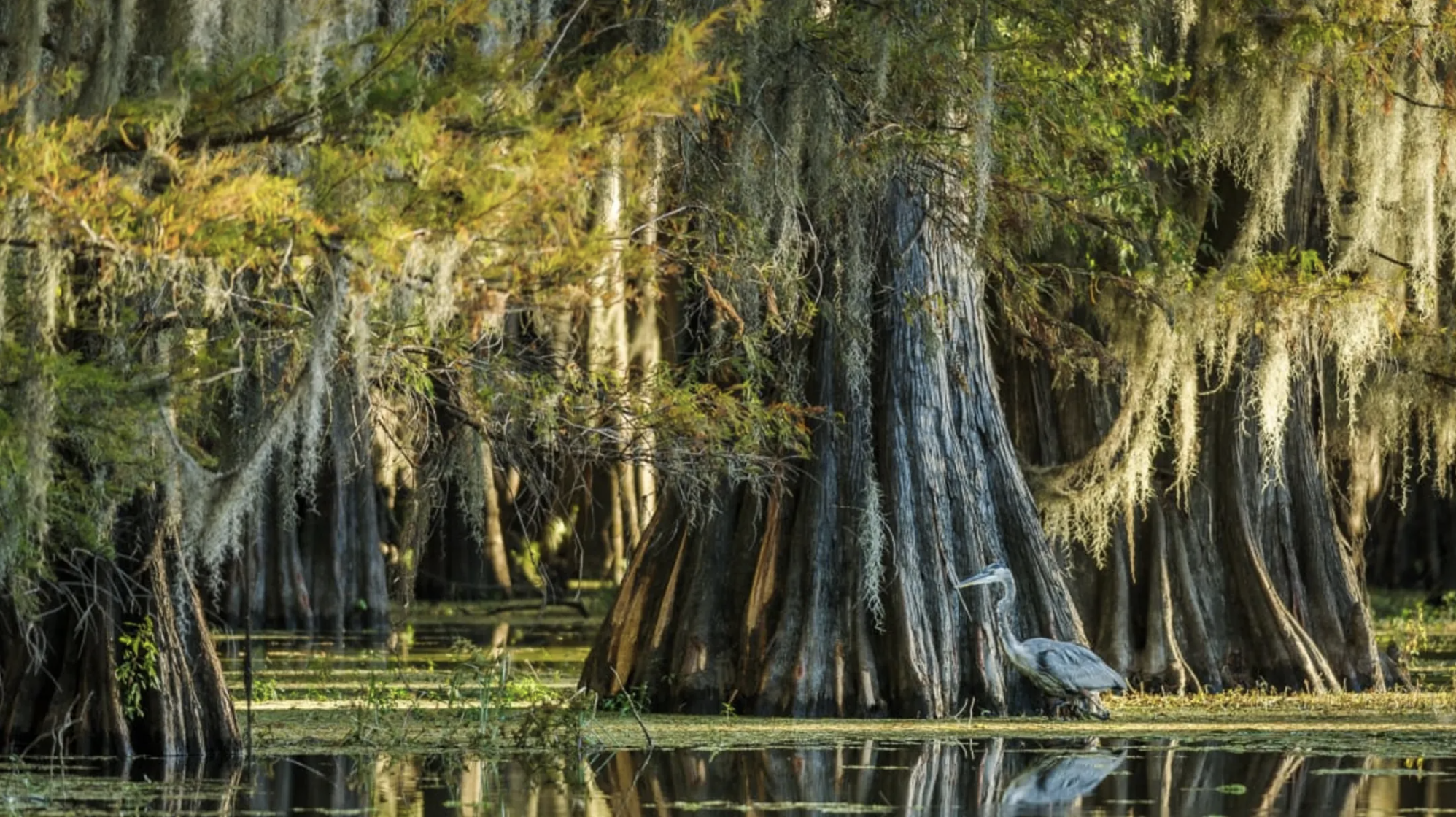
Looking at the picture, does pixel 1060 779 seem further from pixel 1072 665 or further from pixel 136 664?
pixel 136 664

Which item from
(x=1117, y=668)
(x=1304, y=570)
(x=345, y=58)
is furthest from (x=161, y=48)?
(x=1304, y=570)

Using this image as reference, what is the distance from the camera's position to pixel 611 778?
9.30m

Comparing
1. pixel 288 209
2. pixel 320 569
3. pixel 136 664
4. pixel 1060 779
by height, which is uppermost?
pixel 288 209

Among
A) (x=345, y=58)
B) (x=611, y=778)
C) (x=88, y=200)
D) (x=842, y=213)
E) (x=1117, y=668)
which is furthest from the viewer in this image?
(x=1117, y=668)

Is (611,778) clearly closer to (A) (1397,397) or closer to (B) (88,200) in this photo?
(B) (88,200)

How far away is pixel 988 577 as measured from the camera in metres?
12.0

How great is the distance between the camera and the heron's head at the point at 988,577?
39.3 ft

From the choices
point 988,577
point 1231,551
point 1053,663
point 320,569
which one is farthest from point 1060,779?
point 320,569

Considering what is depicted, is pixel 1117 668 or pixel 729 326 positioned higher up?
pixel 729 326

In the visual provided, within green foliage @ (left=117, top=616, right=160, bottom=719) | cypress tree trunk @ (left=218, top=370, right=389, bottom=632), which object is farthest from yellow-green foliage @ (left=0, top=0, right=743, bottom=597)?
cypress tree trunk @ (left=218, top=370, right=389, bottom=632)

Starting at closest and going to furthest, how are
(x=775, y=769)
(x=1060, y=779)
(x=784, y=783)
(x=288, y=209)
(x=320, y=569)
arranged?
(x=288, y=209) < (x=784, y=783) < (x=1060, y=779) < (x=775, y=769) < (x=320, y=569)

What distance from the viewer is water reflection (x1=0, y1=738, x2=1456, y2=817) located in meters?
8.16

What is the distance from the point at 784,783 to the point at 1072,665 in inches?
130

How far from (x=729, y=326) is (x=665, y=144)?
1.73m
